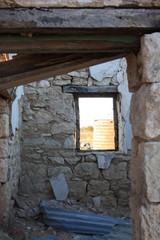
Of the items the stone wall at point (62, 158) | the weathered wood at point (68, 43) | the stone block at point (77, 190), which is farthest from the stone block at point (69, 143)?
the weathered wood at point (68, 43)

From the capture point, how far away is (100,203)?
474 centimetres

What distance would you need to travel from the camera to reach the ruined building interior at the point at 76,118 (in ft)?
5.38

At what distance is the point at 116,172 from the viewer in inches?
189

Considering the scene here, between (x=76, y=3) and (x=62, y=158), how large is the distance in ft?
11.2

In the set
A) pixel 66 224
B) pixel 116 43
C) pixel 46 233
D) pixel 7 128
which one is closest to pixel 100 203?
pixel 66 224

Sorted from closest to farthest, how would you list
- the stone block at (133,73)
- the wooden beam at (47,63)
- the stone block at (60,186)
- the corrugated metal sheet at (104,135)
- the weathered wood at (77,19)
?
the weathered wood at (77,19) → the stone block at (133,73) → the wooden beam at (47,63) → the stone block at (60,186) → the corrugated metal sheet at (104,135)

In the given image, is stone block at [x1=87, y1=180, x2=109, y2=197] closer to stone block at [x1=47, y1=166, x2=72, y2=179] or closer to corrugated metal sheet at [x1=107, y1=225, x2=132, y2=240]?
stone block at [x1=47, y1=166, x2=72, y2=179]

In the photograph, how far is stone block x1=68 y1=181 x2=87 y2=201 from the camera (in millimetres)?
4754

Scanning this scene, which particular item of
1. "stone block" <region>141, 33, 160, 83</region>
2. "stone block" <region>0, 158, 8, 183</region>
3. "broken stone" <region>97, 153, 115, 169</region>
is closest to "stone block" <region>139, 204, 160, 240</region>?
"stone block" <region>141, 33, 160, 83</region>

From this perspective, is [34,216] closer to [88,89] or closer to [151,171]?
[88,89]

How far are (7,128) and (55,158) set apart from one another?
1529mm

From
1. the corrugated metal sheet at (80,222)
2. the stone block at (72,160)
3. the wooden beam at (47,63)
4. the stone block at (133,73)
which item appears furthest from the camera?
the stone block at (72,160)

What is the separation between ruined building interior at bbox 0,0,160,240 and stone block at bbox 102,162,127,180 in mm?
17

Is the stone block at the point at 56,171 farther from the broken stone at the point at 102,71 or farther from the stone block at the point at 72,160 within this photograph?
the broken stone at the point at 102,71
